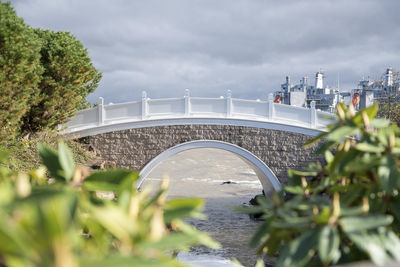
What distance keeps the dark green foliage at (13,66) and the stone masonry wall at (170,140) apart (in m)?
5.34

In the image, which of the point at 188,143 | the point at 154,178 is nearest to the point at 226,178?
the point at 154,178

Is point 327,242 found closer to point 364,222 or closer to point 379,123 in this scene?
point 364,222

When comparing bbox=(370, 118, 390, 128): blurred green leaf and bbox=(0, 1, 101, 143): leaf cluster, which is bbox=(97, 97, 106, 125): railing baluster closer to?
bbox=(0, 1, 101, 143): leaf cluster

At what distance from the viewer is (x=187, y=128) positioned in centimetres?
1725

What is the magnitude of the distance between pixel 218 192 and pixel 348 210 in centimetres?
2605

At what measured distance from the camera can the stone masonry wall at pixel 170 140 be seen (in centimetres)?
1711

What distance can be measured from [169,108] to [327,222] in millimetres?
16123

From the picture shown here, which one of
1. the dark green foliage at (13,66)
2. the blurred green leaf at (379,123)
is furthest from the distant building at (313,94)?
the blurred green leaf at (379,123)

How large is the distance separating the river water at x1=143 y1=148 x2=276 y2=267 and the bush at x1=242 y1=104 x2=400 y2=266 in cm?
507

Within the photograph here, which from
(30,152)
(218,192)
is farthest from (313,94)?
(30,152)

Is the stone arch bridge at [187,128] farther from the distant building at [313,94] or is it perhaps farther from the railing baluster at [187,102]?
the distant building at [313,94]

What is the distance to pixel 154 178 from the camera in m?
32.8

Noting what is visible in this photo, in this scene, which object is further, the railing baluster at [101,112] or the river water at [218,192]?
the railing baluster at [101,112]

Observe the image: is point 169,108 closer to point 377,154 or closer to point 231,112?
point 231,112
